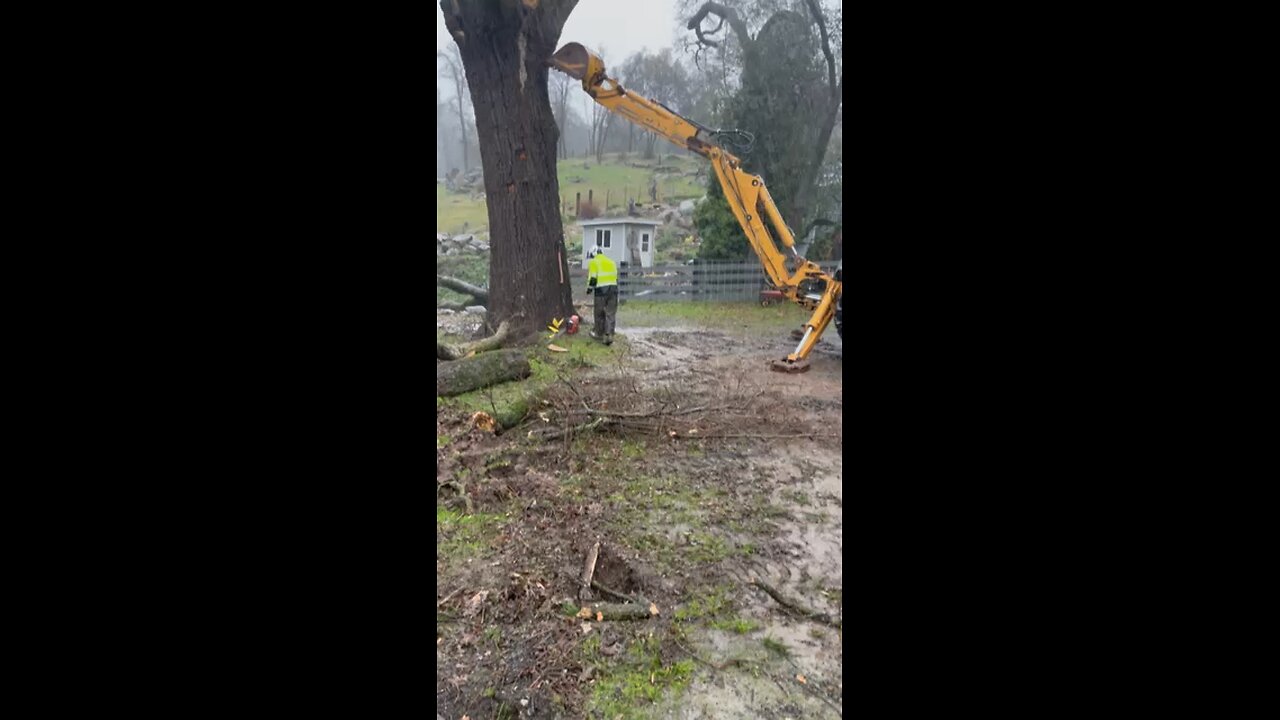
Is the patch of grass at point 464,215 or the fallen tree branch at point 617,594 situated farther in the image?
the patch of grass at point 464,215

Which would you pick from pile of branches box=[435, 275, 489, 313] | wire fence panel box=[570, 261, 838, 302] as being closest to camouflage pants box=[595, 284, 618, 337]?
pile of branches box=[435, 275, 489, 313]

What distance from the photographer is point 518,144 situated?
7.63m

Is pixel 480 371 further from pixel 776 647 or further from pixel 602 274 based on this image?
pixel 776 647

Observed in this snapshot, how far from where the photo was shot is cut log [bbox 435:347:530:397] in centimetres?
527

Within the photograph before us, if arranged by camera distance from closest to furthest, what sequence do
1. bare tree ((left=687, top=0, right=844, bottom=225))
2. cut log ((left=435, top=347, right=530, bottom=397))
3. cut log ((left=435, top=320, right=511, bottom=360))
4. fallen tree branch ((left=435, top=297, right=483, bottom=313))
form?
cut log ((left=435, top=347, right=530, bottom=397)), cut log ((left=435, top=320, right=511, bottom=360)), fallen tree branch ((left=435, top=297, right=483, bottom=313)), bare tree ((left=687, top=0, right=844, bottom=225))

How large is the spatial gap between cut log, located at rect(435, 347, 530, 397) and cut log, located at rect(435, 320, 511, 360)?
47cm

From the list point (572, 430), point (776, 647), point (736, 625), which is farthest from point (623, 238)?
point (776, 647)

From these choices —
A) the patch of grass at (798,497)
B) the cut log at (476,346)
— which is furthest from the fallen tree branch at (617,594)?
the cut log at (476,346)

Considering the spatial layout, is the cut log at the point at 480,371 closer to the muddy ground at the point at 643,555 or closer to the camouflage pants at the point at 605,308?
the muddy ground at the point at 643,555

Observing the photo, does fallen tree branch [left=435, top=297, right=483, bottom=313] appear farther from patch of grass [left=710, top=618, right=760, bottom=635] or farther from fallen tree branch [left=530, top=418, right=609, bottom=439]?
patch of grass [left=710, top=618, right=760, bottom=635]

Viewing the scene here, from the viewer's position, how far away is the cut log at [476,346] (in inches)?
245

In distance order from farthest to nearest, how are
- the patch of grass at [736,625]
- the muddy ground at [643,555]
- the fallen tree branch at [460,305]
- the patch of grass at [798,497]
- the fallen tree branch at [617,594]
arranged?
the fallen tree branch at [460,305] → the patch of grass at [798,497] → the fallen tree branch at [617,594] → the patch of grass at [736,625] → the muddy ground at [643,555]
